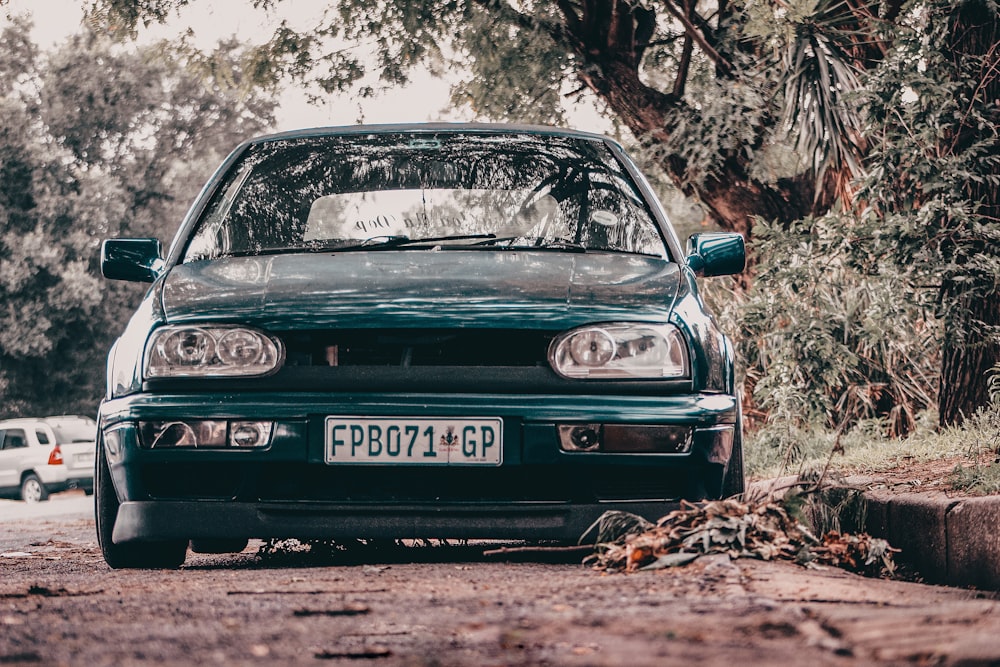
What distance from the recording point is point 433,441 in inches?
157

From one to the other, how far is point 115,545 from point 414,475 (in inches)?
44.1

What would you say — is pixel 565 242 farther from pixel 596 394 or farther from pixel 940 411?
pixel 940 411

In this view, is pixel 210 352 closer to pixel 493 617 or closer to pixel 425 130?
pixel 493 617

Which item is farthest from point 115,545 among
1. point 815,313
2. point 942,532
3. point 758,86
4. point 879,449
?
point 758,86

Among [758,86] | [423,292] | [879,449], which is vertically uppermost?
[758,86]

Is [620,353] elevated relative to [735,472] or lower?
elevated

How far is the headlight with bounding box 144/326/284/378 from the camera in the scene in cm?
411

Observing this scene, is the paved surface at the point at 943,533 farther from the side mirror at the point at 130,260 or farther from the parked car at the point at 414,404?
the side mirror at the point at 130,260

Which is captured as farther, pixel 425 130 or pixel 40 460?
pixel 40 460

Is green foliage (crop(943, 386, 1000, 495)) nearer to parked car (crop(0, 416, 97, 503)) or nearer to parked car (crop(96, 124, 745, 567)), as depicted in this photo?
parked car (crop(96, 124, 745, 567))

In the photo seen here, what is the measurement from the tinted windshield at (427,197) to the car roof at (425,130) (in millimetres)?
30

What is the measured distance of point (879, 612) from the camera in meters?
2.96

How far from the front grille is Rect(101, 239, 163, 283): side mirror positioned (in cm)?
115

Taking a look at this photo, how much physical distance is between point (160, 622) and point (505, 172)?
2.65m
